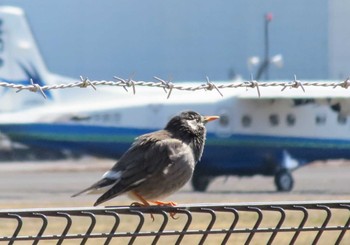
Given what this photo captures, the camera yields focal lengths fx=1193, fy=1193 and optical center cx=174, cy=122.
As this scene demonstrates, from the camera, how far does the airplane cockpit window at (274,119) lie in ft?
95.5

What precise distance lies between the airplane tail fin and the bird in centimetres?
2619

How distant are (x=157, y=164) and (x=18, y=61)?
27.3 metres

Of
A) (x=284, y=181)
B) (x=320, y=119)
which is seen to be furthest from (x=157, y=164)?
(x=320, y=119)

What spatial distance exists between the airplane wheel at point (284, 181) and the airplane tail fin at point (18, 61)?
22.3 ft

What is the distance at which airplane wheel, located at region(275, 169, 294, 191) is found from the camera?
2684 centimetres

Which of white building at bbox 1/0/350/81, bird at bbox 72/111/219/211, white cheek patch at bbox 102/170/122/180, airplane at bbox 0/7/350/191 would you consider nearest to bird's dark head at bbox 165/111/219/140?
bird at bbox 72/111/219/211

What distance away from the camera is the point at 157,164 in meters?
4.13

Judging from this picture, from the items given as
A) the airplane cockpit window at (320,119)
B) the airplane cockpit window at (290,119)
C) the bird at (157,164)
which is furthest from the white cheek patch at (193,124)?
the airplane cockpit window at (290,119)

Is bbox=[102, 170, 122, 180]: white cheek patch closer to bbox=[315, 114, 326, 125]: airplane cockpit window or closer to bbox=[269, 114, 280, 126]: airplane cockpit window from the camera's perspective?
bbox=[315, 114, 326, 125]: airplane cockpit window

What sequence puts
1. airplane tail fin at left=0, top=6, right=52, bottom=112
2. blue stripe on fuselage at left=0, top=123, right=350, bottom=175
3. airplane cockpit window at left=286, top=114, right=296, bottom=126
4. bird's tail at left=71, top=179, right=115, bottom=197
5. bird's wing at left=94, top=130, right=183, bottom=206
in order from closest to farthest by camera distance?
bird's tail at left=71, top=179, right=115, bottom=197 → bird's wing at left=94, top=130, right=183, bottom=206 → blue stripe on fuselage at left=0, top=123, right=350, bottom=175 → airplane cockpit window at left=286, top=114, right=296, bottom=126 → airplane tail fin at left=0, top=6, right=52, bottom=112

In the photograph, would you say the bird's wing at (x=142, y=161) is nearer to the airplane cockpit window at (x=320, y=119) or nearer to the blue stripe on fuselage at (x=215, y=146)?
the blue stripe on fuselage at (x=215, y=146)

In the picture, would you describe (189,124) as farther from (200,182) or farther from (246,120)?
(246,120)

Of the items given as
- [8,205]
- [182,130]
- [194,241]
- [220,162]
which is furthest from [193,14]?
[182,130]

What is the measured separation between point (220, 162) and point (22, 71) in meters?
6.48
